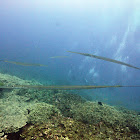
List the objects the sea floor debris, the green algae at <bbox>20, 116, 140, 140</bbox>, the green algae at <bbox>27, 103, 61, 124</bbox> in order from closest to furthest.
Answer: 1. the green algae at <bbox>20, 116, 140, 140</bbox>
2. the sea floor debris
3. the green algae at <bbox>27, 103, 61, 124</bbox>

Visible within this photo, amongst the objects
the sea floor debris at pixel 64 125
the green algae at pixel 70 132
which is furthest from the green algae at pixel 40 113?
the green algae at pixel 70 132

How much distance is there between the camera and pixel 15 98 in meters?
6.31

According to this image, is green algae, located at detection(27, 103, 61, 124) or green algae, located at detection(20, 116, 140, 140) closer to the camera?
green algae, located at detection(20, 116, 140, 140)

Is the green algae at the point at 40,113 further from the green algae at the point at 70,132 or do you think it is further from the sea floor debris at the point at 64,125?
the green algae at the point at 70,132

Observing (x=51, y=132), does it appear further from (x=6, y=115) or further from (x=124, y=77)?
(x=124, y=77)

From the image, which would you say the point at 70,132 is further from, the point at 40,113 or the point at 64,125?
the point at 40,113

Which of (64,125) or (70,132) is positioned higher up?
(64,125)

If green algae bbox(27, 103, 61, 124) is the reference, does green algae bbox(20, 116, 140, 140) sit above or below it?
below

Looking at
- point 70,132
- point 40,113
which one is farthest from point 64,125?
point 40,113

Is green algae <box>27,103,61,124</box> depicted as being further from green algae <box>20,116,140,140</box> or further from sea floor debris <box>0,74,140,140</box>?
green algae <box>20,116,140,140</box>

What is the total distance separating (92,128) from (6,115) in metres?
3.20

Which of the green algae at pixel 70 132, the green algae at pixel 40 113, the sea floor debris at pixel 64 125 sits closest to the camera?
the green algae at pixel 70 132

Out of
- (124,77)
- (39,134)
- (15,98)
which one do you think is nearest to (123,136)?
(39,134)

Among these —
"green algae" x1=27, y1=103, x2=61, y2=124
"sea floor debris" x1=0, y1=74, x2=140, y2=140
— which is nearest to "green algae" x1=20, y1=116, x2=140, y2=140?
"sea floor debris" x1=0, y1=74, x2=140, y2=140
